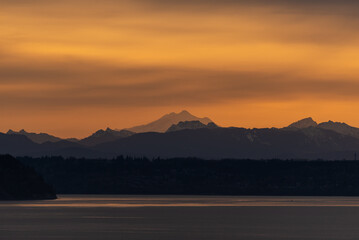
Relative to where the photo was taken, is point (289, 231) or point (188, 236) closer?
point (188, 236)

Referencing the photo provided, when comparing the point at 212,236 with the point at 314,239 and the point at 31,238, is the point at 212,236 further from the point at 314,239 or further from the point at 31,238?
the point at 31,238

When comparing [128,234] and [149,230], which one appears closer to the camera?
[128,234]

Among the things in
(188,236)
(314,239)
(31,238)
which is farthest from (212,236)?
(31,238)

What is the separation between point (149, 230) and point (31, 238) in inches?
1141

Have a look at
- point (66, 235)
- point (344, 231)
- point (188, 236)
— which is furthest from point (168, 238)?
point (344, 231)

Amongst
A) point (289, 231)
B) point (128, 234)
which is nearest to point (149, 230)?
point (128, 234)

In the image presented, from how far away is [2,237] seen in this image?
17100 cm

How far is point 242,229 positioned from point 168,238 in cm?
2927

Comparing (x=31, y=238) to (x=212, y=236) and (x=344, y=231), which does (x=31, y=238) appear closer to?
(x=212, y=236)

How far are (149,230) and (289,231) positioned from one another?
25.4m

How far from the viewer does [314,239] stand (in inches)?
6767

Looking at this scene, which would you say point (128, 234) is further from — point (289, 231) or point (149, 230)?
point (289, 231)

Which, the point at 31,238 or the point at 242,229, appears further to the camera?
the point at 242,229

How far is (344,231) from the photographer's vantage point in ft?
629
